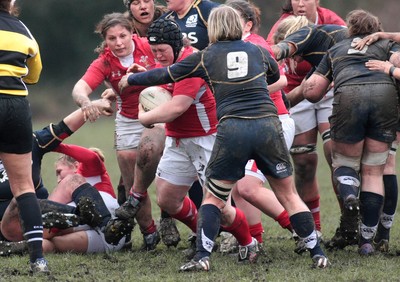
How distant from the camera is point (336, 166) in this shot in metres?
6.89

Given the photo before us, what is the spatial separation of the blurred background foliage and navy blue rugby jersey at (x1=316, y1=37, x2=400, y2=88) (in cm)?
1856

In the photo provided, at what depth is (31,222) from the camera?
19.7 ft

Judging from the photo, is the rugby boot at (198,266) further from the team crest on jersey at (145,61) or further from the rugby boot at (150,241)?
the team crest on jersey at (145,61)

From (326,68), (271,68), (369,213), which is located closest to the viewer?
(271,68)

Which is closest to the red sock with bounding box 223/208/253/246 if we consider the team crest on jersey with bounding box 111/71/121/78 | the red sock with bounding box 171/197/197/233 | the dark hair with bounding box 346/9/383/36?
the red sock with bounding box 171/197/197/233

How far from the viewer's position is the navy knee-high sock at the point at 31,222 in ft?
19.7

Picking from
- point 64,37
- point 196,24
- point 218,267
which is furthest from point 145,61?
point 64,37

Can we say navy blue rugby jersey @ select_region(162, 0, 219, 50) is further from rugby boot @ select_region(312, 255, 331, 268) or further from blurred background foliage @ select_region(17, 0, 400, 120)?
blurred background foliage @ select_region(17, 0, 400, 120)

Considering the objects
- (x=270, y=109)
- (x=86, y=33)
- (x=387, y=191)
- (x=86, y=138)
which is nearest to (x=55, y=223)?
(x=270, y=109)

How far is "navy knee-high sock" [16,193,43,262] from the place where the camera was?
19.7 ft

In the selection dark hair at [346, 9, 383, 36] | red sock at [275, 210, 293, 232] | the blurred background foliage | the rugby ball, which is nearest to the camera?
the rugby ball

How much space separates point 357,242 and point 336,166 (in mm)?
566

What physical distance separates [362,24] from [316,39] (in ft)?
2.28

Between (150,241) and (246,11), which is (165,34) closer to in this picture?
(246,11)
